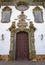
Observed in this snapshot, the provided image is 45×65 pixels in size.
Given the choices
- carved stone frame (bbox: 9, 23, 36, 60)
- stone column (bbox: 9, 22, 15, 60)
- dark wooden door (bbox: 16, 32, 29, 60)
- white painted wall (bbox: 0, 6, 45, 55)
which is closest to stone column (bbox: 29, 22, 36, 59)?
carved stone frame (bbox: 9, 23, 36, 60)

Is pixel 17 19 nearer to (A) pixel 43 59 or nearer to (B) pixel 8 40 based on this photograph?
(B) pixel 8 40

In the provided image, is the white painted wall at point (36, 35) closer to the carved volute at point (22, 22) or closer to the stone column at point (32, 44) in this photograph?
the stone column at point (32, 44)

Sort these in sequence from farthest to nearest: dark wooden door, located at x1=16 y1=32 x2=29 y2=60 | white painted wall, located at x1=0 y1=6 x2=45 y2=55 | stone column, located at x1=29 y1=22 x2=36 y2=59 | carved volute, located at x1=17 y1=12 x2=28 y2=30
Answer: carved volute, located at x1=17 y1=12 x2=28 y2=30 < dark wooden door, located at x1=16 y1=32 x2=29 y2=60 < white painted wall, located at x1=0 y1=6 x2=45 y2=55 < stone column, located at x1=29 y1=22 x2=36 y2=59

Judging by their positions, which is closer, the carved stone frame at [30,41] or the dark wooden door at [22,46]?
the carved stone frame at [30,41]

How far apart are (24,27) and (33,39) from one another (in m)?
1.24

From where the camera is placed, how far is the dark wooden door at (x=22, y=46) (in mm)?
15266

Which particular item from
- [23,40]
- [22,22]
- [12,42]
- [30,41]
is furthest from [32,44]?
[22,22]

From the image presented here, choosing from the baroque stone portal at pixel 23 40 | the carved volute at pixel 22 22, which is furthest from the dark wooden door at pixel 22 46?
the carved volute at pixel 22 22

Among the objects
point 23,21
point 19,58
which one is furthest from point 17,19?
point 19,58

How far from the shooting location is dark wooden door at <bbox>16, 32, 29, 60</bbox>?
15266 mm

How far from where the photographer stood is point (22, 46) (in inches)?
612

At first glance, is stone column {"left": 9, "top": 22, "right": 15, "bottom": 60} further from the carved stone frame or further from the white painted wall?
the white painted wall

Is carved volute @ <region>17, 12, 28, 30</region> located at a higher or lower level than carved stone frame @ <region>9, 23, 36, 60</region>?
higher

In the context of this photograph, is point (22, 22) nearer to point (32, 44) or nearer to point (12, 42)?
point (12, 42)
